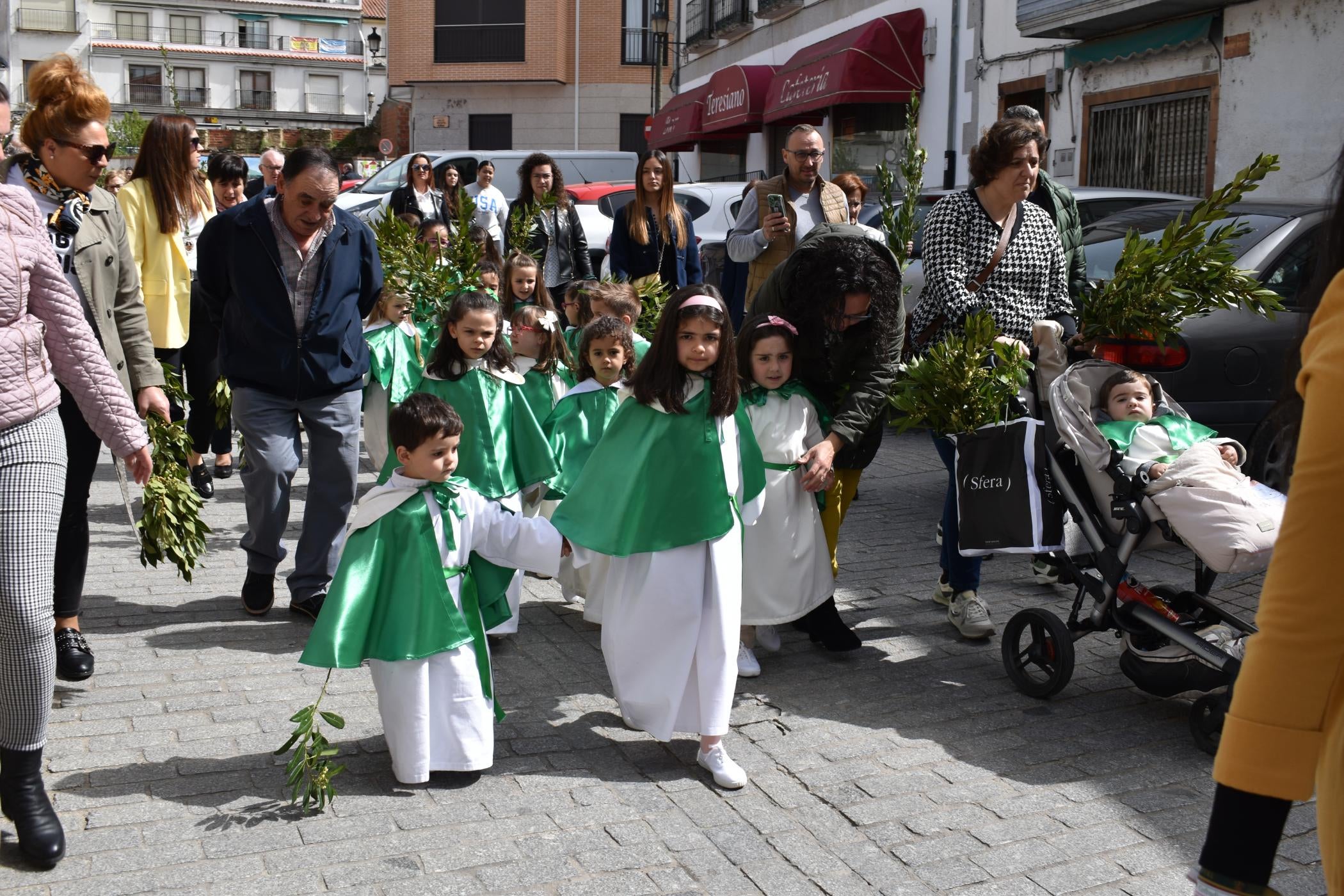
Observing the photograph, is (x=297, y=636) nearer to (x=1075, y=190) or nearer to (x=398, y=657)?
(x=398, y=657)

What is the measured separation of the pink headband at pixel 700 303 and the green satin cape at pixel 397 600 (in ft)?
3.20

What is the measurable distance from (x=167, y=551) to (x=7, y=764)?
1.56 metres

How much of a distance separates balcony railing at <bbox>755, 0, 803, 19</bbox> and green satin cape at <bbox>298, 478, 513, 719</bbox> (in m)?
22.3

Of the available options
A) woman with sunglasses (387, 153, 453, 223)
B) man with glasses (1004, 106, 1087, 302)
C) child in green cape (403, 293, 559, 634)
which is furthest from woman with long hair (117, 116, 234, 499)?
man with glasses (1004, 106, 1087, 302)

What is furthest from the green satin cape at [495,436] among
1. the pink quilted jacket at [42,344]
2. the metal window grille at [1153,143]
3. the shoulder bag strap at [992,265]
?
the metal window grille at [1153,143]

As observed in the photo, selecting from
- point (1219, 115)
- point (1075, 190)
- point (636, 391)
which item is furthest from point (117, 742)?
point (1219, 115)

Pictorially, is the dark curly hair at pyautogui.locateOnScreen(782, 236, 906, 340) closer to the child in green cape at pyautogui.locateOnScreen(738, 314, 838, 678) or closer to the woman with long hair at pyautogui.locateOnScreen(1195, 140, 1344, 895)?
the child in green cape at pyautogui.locateOnScreen(738, 314, 838, 678)

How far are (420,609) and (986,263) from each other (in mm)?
2836

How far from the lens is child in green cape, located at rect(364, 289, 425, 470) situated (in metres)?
7.13

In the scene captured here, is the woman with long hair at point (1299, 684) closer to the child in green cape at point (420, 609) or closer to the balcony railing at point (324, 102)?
the child in green cape at point (420, 609)

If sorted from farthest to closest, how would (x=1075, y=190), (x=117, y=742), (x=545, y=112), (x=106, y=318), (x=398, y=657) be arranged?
(x=545, y=112)
(x=1075, y=190)
(x=106, y=318)
(x=117, y=742)
(x=398, y=657)

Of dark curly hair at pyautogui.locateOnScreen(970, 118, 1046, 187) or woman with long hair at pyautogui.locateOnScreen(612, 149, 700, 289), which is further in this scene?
woman with long hair at pyautogui.locateOnScreen(612, 149, 700, 289)

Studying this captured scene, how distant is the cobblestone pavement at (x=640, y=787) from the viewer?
3650 millimetres

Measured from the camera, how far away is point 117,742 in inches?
178
